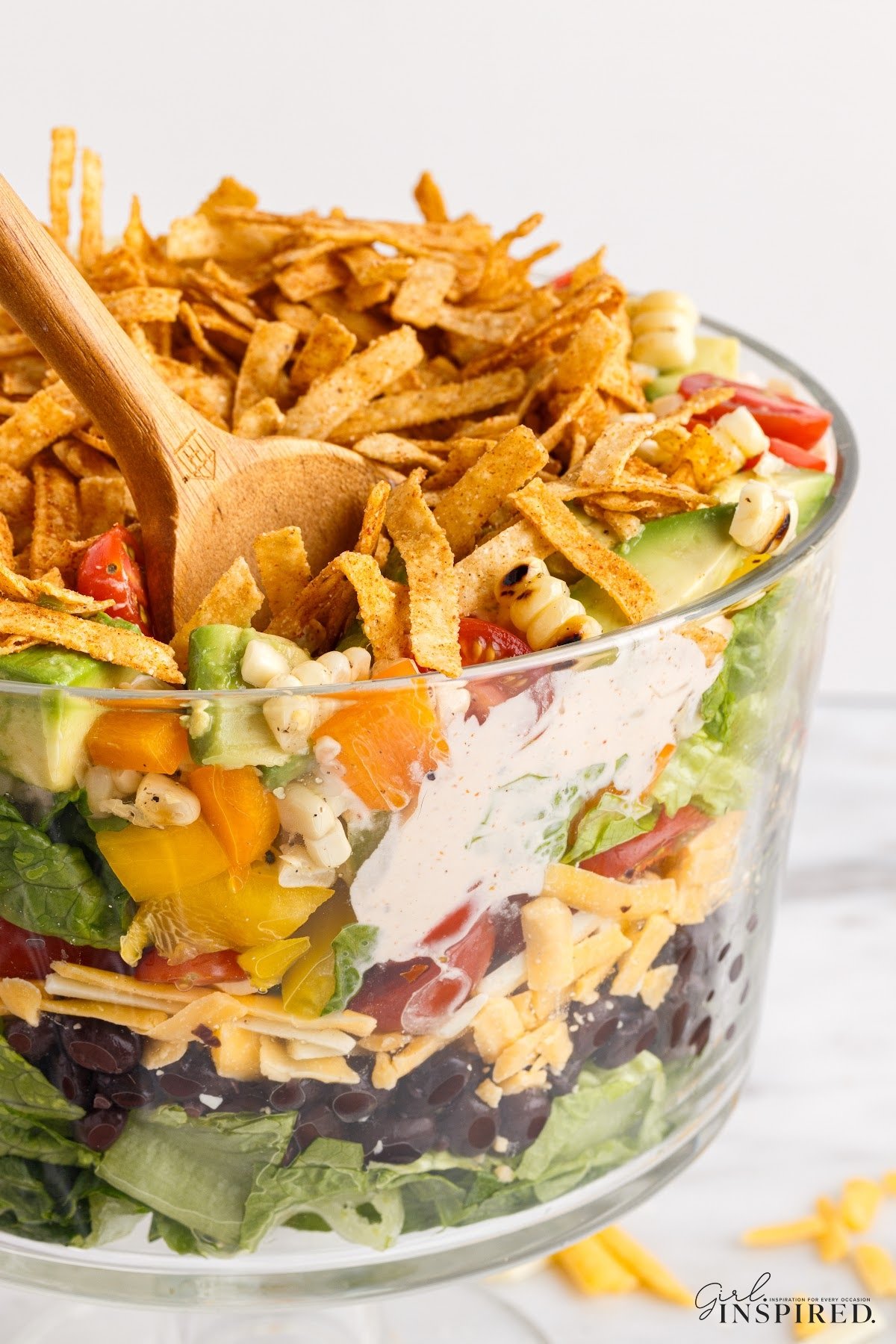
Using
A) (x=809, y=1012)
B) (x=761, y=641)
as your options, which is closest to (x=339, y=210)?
(x=761, y=641)

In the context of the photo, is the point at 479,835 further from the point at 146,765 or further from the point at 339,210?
the point at 339,210

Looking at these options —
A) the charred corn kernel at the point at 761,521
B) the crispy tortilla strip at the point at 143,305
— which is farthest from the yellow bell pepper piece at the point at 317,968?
the crispy tortilla strip at the point at 143,305

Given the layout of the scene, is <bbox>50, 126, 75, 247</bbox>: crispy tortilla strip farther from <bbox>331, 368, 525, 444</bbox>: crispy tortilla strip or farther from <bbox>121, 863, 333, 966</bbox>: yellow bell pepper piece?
<bbox>121, 863, 333, 966</bbox>: yellow bell pepper piece

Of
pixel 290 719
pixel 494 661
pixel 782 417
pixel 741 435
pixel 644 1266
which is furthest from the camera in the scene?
pixel 644 1266

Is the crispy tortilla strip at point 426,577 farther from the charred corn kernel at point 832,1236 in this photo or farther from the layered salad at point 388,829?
the charred corn kernel at point 832,1236

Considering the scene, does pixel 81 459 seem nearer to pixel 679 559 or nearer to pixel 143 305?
pixel 143 305

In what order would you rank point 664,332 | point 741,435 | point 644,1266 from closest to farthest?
point 741,435 < point 664,332 < point 644,1266

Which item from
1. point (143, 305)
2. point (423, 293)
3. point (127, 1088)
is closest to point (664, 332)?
point (423, 293)
